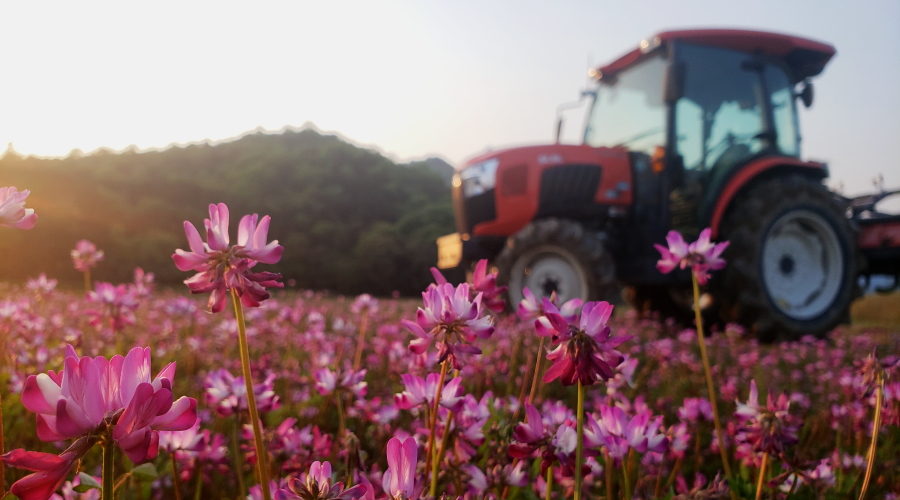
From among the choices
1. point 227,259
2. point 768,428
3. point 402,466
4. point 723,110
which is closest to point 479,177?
point 723,110

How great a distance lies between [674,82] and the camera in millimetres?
5102

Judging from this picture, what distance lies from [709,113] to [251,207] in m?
21.1

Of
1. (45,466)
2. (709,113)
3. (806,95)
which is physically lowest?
(45,466)

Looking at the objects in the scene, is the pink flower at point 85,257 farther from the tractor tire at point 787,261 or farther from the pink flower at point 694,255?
the tractor tire at point 787,261

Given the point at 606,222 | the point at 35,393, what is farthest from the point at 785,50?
the point at 35,393

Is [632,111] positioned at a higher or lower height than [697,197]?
higher

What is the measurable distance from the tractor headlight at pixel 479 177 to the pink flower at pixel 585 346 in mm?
6051

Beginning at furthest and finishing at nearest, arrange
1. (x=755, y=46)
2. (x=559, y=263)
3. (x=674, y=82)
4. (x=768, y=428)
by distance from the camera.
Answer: (x=755, y=46) → (x=559, y=263) → (x=674, y=82) → (x=768, y=428)

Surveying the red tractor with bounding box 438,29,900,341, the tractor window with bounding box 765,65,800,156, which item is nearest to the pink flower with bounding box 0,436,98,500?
the red tractor with bounding box 438,29,900,341

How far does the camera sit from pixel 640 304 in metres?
8.48

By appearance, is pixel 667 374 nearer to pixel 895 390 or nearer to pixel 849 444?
pixel 849 444

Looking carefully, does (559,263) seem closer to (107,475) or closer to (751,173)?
(751,173)

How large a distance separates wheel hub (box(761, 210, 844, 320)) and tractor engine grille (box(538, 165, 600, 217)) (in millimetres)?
1999

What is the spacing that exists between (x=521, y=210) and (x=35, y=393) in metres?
6.22
